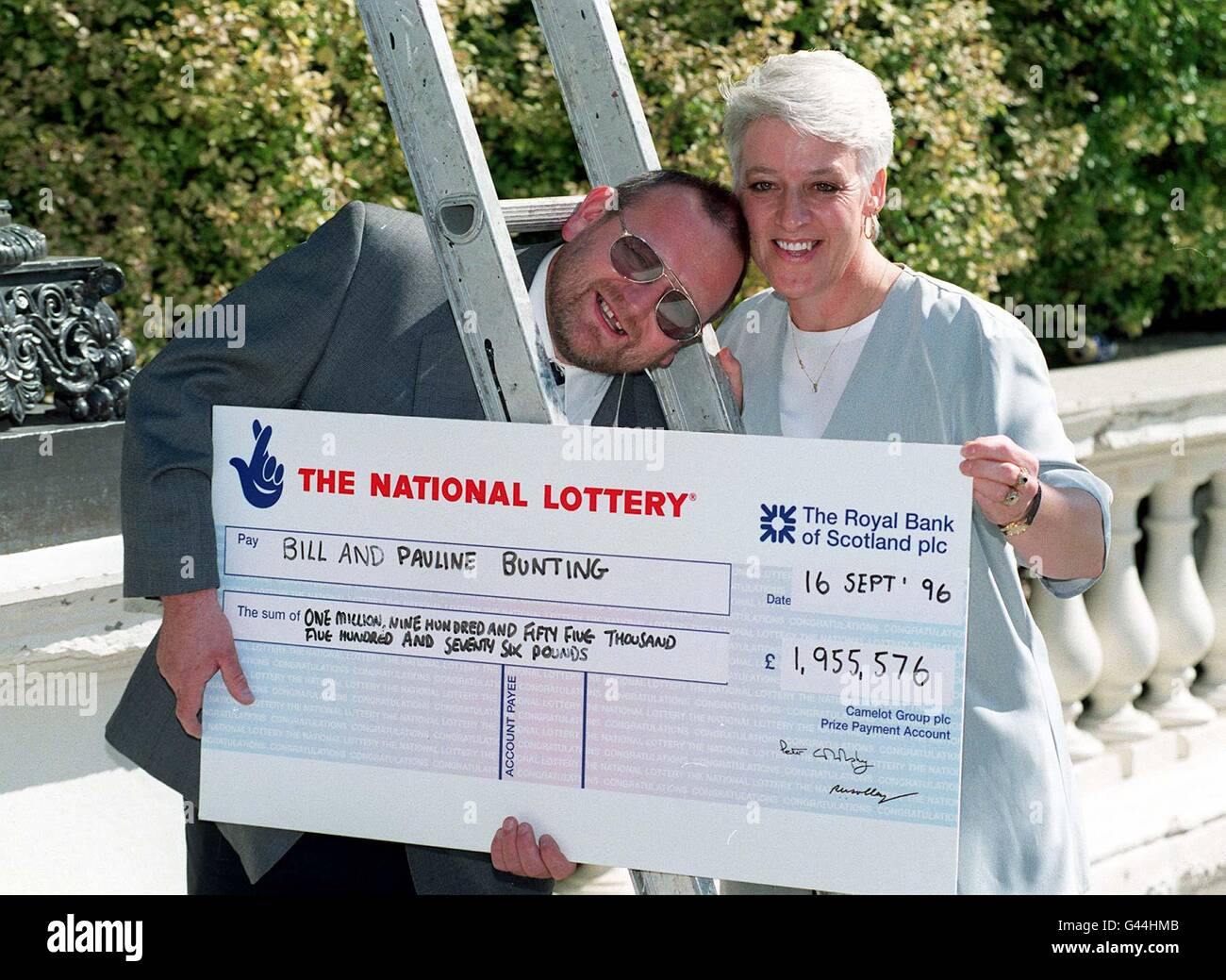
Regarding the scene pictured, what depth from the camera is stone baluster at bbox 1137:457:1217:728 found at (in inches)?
174

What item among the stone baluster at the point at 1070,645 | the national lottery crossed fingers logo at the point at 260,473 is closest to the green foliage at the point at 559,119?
the stone baluster at the point at 1070,645

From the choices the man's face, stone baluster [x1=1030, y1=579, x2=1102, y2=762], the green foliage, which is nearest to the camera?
the man's face

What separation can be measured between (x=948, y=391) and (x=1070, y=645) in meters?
2.05

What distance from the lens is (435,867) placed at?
8.08 feet

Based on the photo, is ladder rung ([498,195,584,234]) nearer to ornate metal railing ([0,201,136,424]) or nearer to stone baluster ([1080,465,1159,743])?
ornate metal railing ([0,201,136,424])

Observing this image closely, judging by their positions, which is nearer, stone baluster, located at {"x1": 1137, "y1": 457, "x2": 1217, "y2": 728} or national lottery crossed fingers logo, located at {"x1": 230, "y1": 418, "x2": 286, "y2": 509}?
national lottery crossed fingers logo, located at {"x1": 230, "y1": 418, "x2": 286, "y2": 509}

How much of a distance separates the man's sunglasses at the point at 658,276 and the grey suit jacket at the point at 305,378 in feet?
0.75

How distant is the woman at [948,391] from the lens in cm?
230

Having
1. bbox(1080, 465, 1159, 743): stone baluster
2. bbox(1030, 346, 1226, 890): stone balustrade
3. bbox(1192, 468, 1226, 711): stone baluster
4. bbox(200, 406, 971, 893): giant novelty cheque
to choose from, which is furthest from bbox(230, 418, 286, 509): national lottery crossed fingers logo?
bbox(1192, 468, 1226, 711): stone baluster

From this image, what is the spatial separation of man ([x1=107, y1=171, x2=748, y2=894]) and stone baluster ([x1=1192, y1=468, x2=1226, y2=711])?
2731 mm

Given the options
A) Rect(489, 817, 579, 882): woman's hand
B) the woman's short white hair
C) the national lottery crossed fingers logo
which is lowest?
Rect(489, 817, 579, 882): woman's hand
